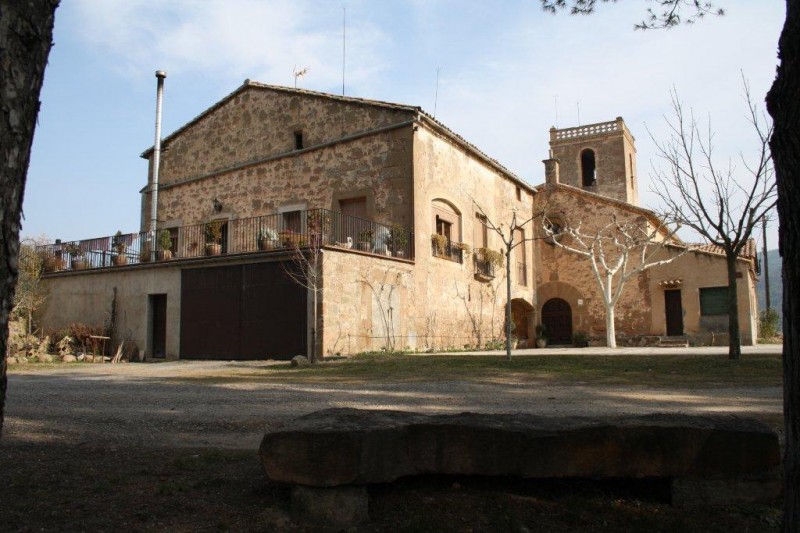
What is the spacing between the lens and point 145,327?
18.6m

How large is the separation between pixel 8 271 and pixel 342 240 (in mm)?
15863

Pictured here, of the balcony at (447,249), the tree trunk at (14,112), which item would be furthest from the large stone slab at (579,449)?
the balcony at (447,249)

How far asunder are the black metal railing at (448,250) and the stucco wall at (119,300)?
25.7 ft

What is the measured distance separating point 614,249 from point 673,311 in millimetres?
3534

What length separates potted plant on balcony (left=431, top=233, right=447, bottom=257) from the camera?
64.1 feet

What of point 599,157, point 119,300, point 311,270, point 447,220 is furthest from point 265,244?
point 599,157

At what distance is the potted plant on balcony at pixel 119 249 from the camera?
65.6 ft

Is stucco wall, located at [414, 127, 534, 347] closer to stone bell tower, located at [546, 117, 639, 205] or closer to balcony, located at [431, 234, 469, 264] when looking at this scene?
balcony, located at [431, 234, 469, 264]

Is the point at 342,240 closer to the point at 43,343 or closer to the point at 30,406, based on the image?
the point at 43,343

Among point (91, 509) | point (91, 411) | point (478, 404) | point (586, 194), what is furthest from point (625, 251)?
point (91, 509)

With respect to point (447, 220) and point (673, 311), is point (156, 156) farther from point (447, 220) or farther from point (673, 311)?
point (673, 311)

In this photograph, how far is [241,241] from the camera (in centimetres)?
A: 2083

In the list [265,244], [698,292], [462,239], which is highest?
[462,239]

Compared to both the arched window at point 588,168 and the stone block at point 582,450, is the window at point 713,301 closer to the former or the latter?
the arched window at point 588,168
